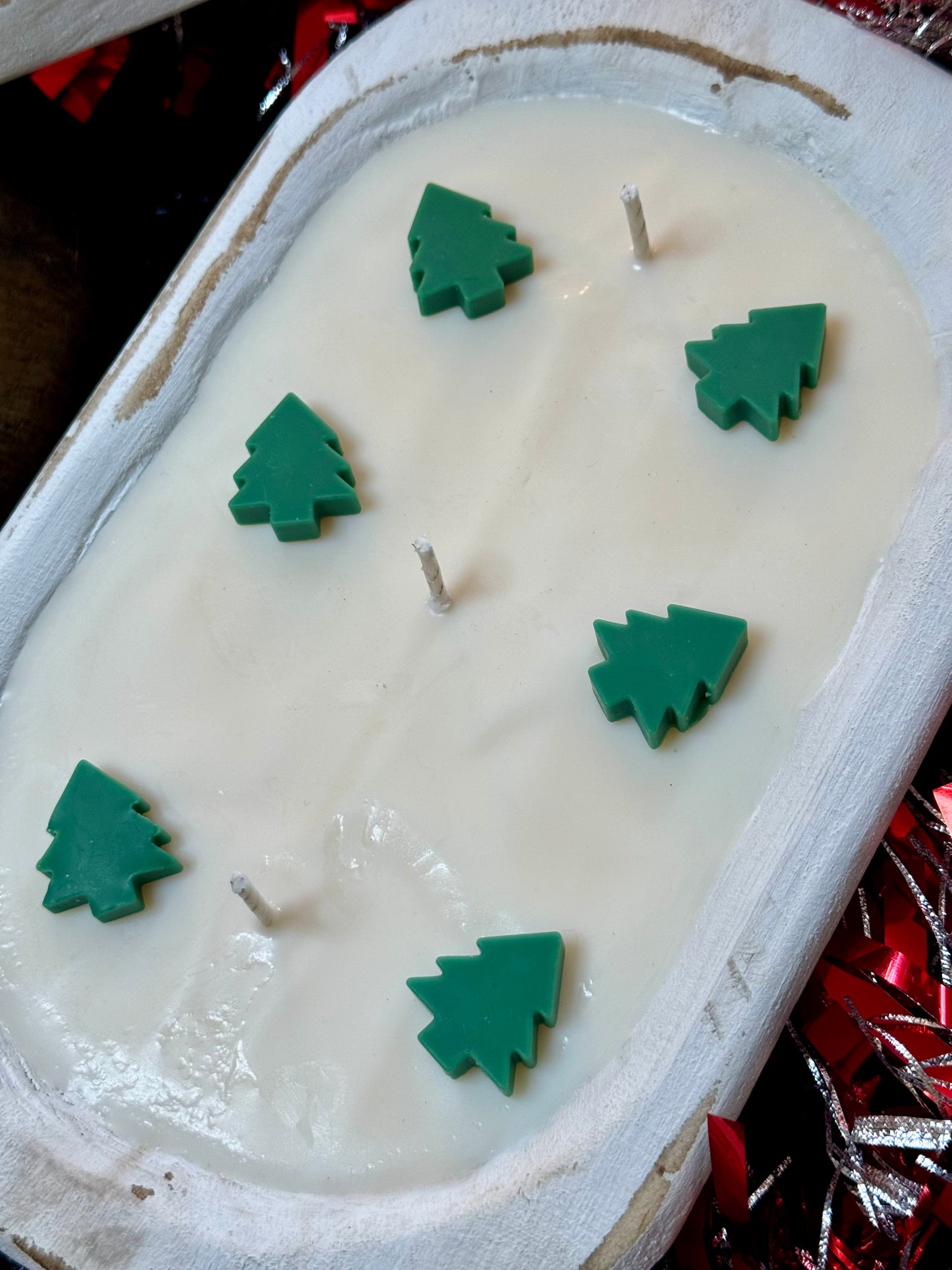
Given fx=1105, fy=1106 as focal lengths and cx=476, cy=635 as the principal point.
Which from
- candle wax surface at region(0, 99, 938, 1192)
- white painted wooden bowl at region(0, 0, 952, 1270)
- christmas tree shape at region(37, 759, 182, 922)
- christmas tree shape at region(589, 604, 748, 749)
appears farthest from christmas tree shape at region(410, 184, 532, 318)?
christmas tree shape at region(37, 759, 182, 922)

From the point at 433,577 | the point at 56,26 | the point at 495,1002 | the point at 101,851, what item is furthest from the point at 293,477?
the point at 56,26

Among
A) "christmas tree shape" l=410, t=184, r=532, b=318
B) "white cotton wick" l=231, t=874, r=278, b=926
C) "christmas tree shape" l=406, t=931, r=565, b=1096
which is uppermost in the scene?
"christmas tree shape" l=410, t=184, r=532, b=318

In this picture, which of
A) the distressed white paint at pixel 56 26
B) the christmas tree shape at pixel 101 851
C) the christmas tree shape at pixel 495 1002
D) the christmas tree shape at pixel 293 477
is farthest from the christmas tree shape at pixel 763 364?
the distressed white paint at pixel 56 26

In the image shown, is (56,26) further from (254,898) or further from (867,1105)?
(867,1105)

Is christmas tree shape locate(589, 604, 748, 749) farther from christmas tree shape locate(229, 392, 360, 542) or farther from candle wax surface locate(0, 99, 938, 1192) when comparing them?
christmas tree shape locate(229, 392, 360, 542)

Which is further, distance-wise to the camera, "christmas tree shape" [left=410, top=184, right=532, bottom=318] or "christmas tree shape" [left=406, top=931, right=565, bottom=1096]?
"christmas tree shape" [left=410, top=184, right=532, bottom=318]

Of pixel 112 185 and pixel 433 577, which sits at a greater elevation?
pixel 112 185

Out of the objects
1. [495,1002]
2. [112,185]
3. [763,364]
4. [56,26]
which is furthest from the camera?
[112,185]
